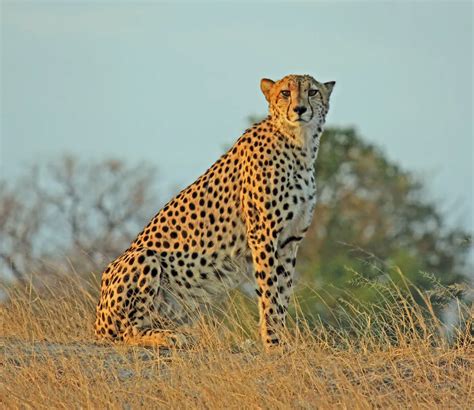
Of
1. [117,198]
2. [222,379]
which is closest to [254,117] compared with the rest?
[117,198]

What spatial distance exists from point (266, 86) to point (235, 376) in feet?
7.44

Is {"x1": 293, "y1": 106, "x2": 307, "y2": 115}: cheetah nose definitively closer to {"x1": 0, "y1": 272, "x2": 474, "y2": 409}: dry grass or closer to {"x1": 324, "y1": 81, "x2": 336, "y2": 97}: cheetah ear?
{"x1": 324, "y1": 81, "x2": 336, "y2": 97}: cheetah ear

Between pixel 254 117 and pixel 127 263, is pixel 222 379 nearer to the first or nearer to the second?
pixel 127 263

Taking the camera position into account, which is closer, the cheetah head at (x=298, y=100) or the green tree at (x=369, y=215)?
the cheetah head at (x=298, y=100)

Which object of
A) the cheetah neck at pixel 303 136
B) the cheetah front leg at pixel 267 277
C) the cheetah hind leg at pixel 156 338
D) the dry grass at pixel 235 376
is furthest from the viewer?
the cheetah neck at pixel 303 136

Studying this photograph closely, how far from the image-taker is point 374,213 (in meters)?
24.2

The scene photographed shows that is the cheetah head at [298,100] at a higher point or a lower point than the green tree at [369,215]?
higher

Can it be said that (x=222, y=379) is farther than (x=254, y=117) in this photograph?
No

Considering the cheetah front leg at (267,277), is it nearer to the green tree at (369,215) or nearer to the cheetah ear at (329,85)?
the cheetah ear at (329,85)

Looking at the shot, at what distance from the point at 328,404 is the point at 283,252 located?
6.12 feet

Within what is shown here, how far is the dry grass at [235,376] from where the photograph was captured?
Result: 17.3 ft

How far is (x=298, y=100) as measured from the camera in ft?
22.2

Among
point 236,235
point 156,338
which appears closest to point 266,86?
point 236,235

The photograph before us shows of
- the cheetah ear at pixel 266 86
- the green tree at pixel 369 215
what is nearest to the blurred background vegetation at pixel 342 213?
the green tree at pixel 369 215
